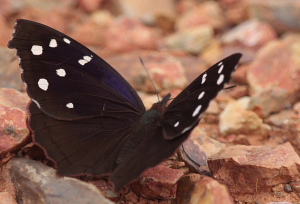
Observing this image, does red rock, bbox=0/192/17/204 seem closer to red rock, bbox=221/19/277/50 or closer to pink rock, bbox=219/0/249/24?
red rock, bbox=221/19/277/50

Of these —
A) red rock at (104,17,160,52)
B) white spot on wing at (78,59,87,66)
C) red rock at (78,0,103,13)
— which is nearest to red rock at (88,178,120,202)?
white spot on wing at (78,59,87,66)

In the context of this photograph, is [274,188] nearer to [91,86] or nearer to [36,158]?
[91,86]

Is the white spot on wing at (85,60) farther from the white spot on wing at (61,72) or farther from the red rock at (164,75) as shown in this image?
the red rock at (164,75)

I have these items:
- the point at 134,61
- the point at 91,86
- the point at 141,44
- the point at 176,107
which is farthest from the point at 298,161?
the point at 141,44

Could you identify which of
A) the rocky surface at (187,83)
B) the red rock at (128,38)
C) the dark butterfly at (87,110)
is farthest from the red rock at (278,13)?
the dark butterfly at (87,110)

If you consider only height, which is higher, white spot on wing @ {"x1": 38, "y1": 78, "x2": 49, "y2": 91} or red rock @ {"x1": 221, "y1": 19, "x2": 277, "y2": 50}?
white spot on wing @ {"x1": 38, "y1": 78, "x2": 49, "y2": 91}

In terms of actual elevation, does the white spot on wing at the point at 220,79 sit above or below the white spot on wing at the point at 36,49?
below
